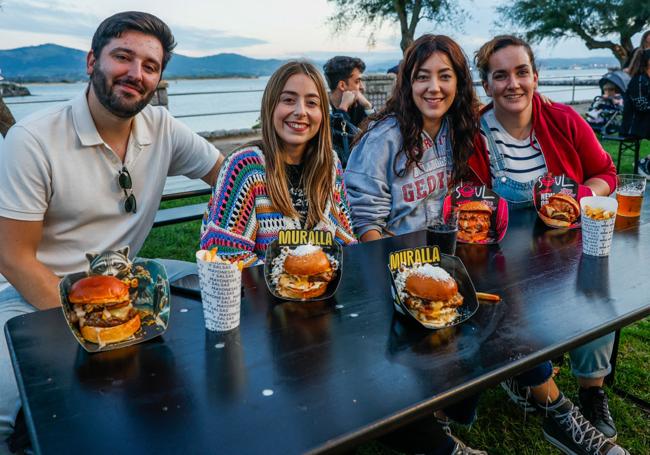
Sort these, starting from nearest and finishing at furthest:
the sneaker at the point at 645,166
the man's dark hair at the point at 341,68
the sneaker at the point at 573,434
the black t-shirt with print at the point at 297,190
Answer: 1. the sneaker at the point at 573,434
2. the black t-shirt with print at the point at 297,190
3. the man's dark hair at the point at 341,68
4. the sneaker at the point at 645,166

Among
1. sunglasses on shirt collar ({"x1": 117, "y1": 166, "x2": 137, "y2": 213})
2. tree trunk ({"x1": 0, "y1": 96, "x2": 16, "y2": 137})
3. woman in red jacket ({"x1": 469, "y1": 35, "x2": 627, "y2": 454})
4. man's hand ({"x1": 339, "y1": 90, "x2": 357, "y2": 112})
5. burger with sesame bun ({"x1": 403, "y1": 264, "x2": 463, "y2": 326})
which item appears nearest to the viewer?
burger with sesame bun ({"x1": 403, "y1": 264, "x2": 463, "y2": 326})

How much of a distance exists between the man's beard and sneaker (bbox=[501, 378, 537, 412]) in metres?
1.98

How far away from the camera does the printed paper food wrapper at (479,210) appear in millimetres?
2047

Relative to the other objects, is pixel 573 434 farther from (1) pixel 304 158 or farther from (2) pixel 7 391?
(2) pixel 7 391

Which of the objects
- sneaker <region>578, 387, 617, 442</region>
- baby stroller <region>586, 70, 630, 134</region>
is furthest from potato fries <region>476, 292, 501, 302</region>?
baby stroller <region>586, 70, 630, 134</region>

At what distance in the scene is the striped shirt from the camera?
8.93 feet

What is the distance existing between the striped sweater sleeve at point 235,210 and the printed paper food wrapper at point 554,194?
4.19ft

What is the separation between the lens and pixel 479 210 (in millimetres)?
2055

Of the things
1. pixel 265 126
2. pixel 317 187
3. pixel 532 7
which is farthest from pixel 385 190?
pixel 532 7

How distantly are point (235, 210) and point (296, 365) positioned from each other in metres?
0.99

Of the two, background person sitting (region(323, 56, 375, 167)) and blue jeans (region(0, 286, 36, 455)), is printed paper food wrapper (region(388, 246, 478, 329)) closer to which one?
blue jeans (region(0, 286, 36, 455))

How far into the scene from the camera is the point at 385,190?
2.60 meters

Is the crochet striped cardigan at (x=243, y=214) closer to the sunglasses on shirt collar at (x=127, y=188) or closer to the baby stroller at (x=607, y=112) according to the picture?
the sunglasses on shirt collar at (x=127, y=188)

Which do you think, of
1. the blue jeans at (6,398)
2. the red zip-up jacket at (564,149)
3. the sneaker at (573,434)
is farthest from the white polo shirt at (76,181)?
the sneaker at (573,434)
